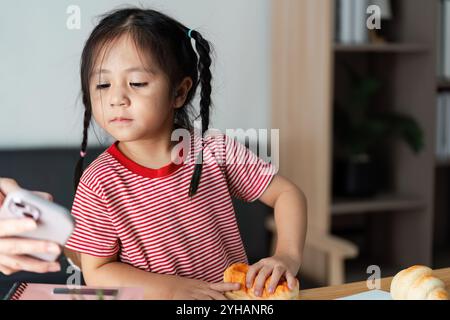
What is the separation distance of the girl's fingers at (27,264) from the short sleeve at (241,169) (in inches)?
7.6

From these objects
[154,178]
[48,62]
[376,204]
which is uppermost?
[48,62]

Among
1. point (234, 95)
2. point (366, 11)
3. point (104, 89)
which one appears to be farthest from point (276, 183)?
point (366, 11)

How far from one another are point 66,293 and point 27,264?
0.07m

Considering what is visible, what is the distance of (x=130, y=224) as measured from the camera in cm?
55

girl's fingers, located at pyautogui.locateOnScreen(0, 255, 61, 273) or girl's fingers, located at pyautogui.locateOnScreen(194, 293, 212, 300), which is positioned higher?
girl's fingers, located at pyautogui.locateOnScreen(0, 255, 61, 273)

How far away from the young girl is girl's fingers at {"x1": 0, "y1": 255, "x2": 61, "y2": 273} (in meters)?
→ 0.03

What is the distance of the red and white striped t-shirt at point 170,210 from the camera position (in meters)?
0.54

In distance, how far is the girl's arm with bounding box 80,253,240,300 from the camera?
1.80 feet

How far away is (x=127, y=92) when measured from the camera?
0.53m

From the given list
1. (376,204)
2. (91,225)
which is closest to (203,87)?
(91,225)

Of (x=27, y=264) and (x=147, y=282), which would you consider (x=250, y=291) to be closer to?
(x=147, y=282)

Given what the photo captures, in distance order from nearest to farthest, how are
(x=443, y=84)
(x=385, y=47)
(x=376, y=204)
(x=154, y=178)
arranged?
1. (x=154, y=178)
2. (x=376, y=204)
3. (x=385, y=47)
4. (x=443, y=84)

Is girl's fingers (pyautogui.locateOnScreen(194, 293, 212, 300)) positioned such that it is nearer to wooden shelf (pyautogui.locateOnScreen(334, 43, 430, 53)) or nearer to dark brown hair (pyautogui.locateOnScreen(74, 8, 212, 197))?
dark brown hair (pyautogui.locateOnScreen(74, 8, 212, 197))

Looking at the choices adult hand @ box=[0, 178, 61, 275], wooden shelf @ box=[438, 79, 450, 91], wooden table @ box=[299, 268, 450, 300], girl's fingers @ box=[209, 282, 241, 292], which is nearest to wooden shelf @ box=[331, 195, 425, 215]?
wooden shelf @ box=[438, 79, 450, 91]
